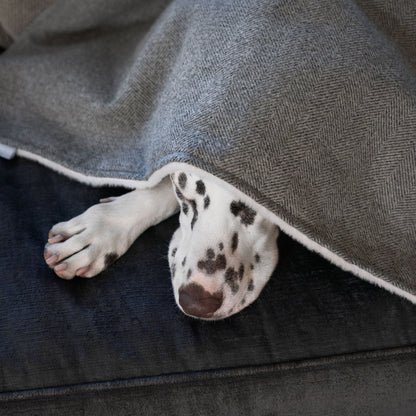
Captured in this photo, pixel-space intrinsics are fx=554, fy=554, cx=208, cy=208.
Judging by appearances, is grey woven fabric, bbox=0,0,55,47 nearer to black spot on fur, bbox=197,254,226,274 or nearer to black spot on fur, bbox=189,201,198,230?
black spot on fur, bbox=189,201,198,230

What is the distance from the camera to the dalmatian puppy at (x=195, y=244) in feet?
3.74

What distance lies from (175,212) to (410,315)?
2.03ft

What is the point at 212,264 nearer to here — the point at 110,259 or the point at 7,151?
the point at 110,259

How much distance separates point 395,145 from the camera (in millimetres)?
1130

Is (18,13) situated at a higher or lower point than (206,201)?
higher

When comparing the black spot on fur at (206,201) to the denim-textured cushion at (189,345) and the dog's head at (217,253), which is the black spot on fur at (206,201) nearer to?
the dog's head at (217,253)

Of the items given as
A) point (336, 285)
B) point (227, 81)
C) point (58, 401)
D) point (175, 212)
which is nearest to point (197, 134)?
point (227, 81)

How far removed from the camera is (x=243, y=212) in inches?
47.1

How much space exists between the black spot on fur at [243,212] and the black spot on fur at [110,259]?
31cm

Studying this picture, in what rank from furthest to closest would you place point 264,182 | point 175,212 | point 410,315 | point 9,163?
1. point 9,163
2. point 175,212
3. point 410,315
4. point 264,182

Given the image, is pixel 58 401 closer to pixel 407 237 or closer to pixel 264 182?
pixel 264 182

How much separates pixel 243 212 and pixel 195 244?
0.13 meters

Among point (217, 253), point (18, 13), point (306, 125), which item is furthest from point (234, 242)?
point (18, 13)

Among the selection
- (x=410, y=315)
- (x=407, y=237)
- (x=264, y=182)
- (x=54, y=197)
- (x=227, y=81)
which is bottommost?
(x=410, y=315)
